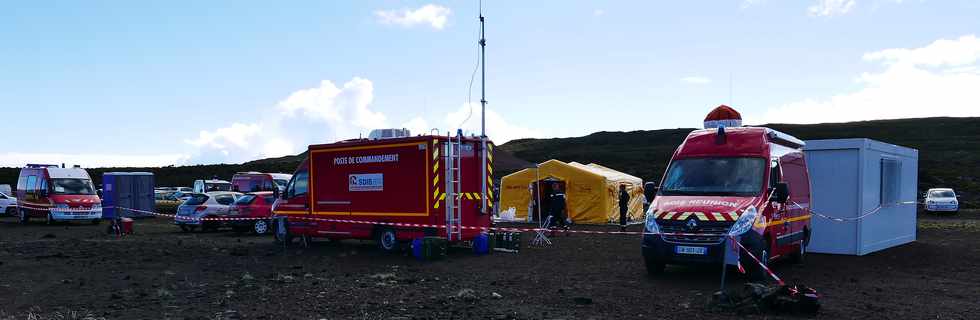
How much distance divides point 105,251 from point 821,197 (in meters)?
15.3

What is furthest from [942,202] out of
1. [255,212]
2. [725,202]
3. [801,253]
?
[255,212]

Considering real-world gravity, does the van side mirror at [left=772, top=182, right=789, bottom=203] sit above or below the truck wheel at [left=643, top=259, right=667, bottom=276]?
above

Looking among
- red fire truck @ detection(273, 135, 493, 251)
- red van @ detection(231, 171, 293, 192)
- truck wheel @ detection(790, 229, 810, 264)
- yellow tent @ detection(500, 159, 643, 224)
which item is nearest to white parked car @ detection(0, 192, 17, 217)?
red van @ detection(231, 171, 293, 192)

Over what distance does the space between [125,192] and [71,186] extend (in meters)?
4.60

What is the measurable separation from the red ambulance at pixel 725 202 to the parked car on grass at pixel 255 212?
1409cm

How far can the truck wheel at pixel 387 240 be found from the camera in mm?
16047

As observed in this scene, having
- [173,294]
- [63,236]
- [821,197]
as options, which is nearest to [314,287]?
[173,294]

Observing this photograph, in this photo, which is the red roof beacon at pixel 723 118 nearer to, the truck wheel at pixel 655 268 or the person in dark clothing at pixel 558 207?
the truck wheel at pixel 655 268

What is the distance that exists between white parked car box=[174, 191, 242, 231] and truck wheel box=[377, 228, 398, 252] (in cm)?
892

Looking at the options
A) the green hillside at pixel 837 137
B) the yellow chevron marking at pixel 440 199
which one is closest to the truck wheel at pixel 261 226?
the yellow chevron marking at pixel 440 199

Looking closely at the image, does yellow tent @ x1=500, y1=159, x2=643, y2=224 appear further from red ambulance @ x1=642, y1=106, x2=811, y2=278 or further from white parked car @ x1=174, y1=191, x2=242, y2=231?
red ambulance @ x1=642, y1=106, x2=811, y2=278

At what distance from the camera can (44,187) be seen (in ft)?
87.6

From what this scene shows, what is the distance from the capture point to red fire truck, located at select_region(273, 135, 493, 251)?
15461 mm

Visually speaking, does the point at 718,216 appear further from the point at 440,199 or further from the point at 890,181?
the point at 890,181
